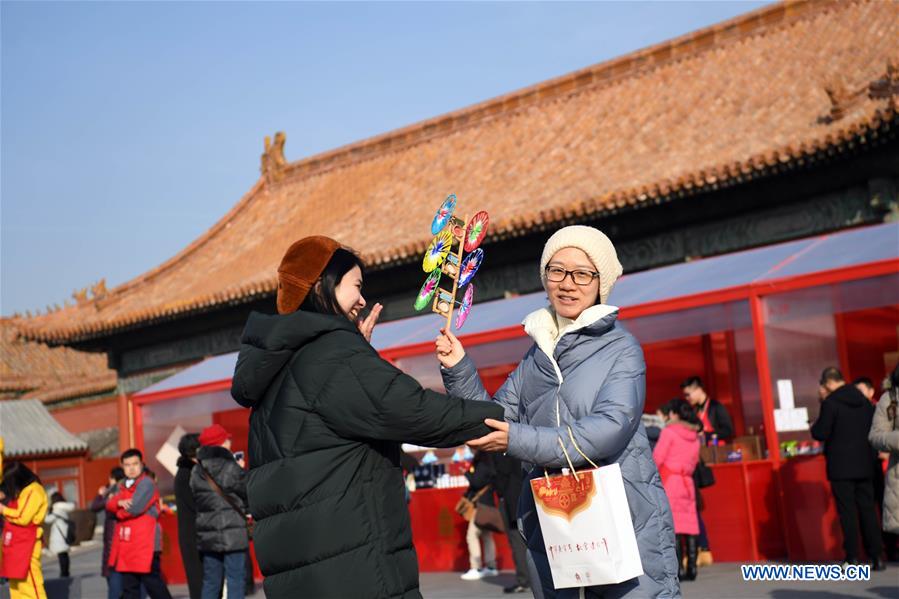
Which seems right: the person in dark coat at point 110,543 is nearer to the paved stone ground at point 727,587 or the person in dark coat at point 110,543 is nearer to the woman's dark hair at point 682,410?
the paved stone ground at point 727,587

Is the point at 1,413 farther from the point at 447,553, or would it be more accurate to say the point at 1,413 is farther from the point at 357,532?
the point at 357,532

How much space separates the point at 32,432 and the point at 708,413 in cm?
2073

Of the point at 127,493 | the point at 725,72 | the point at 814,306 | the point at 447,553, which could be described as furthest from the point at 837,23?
the point at 127,493

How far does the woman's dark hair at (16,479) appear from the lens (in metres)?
7.60

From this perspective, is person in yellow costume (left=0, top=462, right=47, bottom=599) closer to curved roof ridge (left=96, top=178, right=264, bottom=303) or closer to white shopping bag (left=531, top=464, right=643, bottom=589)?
white shopping bag (left=531, top=464, right=643, bottom=589)

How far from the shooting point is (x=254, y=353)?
3.34 meters

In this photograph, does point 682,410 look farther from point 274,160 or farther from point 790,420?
point 274,160

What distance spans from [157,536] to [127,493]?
1.21ft

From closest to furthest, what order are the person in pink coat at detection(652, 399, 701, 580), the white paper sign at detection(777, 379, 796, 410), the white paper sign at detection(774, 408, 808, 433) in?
the person in pink coat at detection(652, 399, 701, 580)
the white paper sign at detection(774, 408, 808, 433)
the white paper sign at detection(777, 379, 796, 410)

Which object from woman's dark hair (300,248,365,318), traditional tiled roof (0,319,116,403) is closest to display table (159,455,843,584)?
woman's dark hair (300,248,365,318)

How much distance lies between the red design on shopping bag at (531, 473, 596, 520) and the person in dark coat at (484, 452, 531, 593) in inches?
219

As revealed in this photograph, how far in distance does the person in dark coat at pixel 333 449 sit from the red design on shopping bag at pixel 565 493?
0.81 ft

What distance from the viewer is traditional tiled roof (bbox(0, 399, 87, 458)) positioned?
26.5 m

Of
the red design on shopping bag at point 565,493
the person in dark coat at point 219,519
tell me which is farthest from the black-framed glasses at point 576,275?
the person in dark coat at point 219,519
